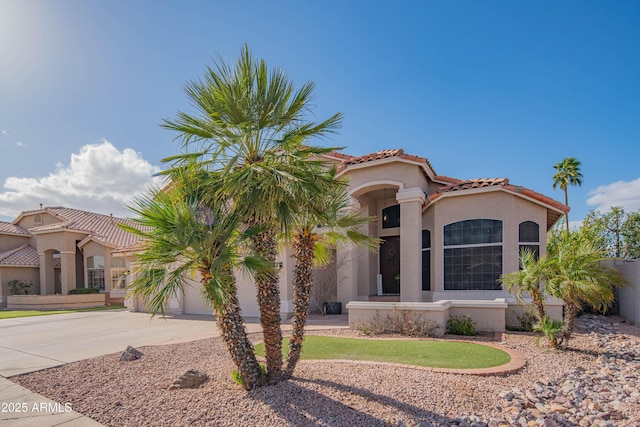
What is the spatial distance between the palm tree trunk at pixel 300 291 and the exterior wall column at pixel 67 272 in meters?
29.2

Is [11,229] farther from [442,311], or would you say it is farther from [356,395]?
[356,395]

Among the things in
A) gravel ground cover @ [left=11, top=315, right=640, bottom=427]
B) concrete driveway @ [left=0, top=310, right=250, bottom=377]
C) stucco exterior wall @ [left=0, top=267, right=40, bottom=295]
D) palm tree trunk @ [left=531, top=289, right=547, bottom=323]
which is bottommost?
stucco exterior wall @ [left=0, top=267, right=40, bottom=295]

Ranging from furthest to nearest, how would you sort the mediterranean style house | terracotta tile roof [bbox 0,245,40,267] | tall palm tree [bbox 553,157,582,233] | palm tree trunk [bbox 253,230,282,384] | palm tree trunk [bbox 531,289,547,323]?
tall palm tree [bbox 553,157,582,233]
terracotta tile roof [bbox 0,245,40,267]
the mediterranean style house
palm tree trunk [bbox 531,289,547,323]
palm tree trunk [bbox 253,230,282,384]

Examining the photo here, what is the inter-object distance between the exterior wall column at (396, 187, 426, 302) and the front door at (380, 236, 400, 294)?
351cm

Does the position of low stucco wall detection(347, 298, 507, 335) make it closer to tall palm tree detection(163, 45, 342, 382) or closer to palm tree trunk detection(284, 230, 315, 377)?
palm tree trunk detection(284, 230, 315, 377)

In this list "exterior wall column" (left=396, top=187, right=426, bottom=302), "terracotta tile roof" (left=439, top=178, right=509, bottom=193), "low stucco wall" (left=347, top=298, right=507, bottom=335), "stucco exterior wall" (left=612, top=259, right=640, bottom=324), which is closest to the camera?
"low stucco wall" (left=347, top=298, right=507, bottom=335)

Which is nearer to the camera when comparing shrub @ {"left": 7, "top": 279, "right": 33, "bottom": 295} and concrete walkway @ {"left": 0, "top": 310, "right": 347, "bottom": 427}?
concrete walkway @ {"left": 0, "top": 310, "right": 347, "bottom": 427}

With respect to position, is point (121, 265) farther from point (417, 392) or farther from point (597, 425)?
point (597, 425)

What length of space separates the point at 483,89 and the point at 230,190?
42.0 ft

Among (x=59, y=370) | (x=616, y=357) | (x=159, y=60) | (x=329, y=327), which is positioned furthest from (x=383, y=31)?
(x=59, y=370)

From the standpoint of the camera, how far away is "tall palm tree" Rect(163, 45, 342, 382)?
5.70 meters

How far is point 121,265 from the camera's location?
29.7 meters

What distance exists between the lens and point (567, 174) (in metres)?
36.0

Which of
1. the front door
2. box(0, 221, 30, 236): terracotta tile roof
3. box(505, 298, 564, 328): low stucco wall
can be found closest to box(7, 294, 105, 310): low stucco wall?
box(0, 221, 30, 236): terracotta tile roof
